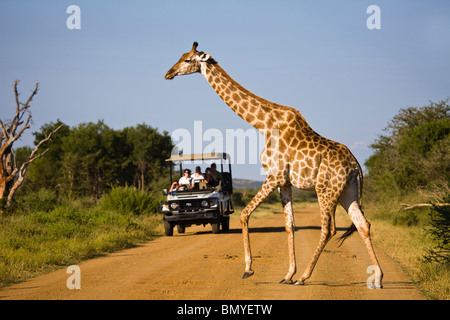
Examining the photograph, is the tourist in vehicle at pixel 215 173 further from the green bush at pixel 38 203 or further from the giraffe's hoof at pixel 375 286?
the giraffe's hoof at pixel 375 286

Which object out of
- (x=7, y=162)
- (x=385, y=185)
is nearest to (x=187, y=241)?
(x=7, y=162)

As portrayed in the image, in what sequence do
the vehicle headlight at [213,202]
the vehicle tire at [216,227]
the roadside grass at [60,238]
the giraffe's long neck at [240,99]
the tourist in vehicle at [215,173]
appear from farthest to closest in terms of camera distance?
1. the tourist in vehicle at [215,173]
2. the vehicle tire at [216,227]
3. the vehicle headlight at [213,202]
4. the roadside grass at [60,238]
5. the giraffe's long neck at [240,99]

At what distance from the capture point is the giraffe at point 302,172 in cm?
802

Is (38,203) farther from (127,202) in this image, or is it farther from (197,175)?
(197,175)

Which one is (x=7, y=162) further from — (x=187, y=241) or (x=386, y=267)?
(x=386, y=267)

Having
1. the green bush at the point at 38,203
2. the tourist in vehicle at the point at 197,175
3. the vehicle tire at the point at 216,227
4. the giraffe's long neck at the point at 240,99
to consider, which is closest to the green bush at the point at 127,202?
the green bush at the point at 38,203

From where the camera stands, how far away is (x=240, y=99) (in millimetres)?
9016

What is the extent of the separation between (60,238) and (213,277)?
21.3 ft

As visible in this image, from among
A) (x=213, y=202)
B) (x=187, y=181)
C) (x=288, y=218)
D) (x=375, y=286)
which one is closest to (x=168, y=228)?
(x=213, y=202)

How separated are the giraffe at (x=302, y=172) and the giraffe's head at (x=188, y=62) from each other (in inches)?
44.5

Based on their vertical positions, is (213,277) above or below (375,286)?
below

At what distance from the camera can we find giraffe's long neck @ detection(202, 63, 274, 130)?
8.69m

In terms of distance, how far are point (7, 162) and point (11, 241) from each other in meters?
12.1
